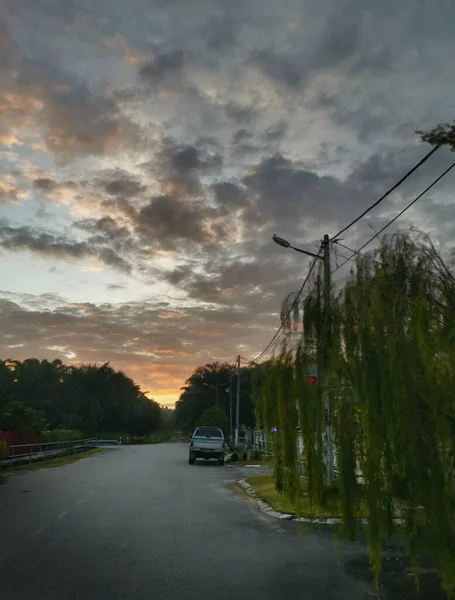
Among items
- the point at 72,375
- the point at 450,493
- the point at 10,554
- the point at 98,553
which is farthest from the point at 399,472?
the point at 72,375

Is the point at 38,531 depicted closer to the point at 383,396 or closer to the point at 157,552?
the point at 157,552

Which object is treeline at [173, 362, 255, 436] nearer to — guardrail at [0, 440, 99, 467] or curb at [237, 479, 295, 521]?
guardrail at [0, 440, 99, 467]

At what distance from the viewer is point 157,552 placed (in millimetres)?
9805

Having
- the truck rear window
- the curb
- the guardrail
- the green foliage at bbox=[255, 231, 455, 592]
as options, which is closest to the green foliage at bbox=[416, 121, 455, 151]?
the green foliage at bbox=[255, 231, 455, 592]

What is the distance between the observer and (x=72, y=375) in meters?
111

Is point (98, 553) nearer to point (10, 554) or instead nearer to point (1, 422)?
point (10, 554)

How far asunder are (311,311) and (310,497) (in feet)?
6.42

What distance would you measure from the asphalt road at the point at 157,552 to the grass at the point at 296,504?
0.60 meters

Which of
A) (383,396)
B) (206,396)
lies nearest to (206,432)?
(383,396)

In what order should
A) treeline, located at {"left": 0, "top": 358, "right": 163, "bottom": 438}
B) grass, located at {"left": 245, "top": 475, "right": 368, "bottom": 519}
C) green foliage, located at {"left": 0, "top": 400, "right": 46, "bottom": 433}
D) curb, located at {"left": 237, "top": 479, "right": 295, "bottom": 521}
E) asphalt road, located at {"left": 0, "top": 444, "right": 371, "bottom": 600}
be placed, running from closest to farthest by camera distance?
grass, located at {"left": 245, "top": 475, "right": 368, "bottom": 519} < asphalt road, located at {"left": 0, "top": 444, "right": 371, "bottom": 600} < curb, located at {"left": 237, "top": 479, "right": 295, "bottom": 521} < green foliage, located at {"left": 0, "top": 400, "right": 46, "bottom": 433} < treeline, located at {"left": 0, "top": 358, "right": 163, "bottom": 438}

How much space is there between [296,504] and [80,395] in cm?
10409

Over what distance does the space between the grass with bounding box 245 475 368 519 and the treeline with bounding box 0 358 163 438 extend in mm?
79810

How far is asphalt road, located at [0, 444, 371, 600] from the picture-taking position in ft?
24.5

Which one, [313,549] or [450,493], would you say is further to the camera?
[313,549]
